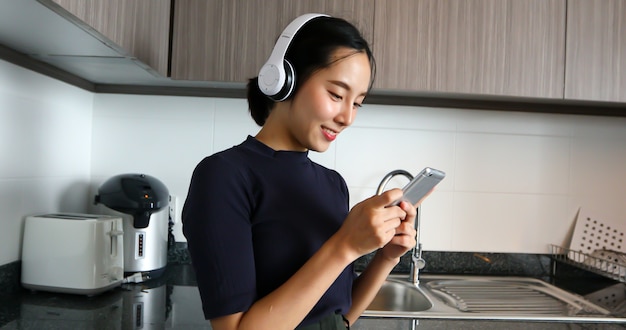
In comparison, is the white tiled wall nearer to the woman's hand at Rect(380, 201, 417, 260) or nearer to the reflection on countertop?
the reflection on countertop

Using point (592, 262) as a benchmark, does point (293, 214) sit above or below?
above

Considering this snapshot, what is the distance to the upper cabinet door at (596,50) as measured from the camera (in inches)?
59.9

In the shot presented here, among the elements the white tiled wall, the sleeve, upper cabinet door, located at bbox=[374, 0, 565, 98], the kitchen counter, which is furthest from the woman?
the white tiled wall

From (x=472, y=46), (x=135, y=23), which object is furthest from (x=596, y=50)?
(x=135, y=23)

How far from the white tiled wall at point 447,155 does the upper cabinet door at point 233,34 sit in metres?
0.31

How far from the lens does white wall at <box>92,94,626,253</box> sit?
177 centimetres

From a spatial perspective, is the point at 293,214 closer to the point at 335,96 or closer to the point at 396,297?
the point at 335,96

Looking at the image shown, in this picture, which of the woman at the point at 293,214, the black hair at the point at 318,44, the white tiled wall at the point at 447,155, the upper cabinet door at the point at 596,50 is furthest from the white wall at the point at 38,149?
the upper cabinet door at the point at 596,50

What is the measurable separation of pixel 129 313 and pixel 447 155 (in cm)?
111

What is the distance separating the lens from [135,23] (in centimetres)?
123

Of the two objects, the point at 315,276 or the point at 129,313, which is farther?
the point at 129,313

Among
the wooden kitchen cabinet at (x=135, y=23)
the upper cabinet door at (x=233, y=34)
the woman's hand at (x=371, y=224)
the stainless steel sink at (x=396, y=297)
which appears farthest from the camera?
the stainless steel sink at (x=396, y=297)

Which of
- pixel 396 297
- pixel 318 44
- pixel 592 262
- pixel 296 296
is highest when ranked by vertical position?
pixel 318 44

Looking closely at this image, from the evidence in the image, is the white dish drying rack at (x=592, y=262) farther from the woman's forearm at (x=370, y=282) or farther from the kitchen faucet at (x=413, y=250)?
the woman's forearm at (x=370, y=282)
